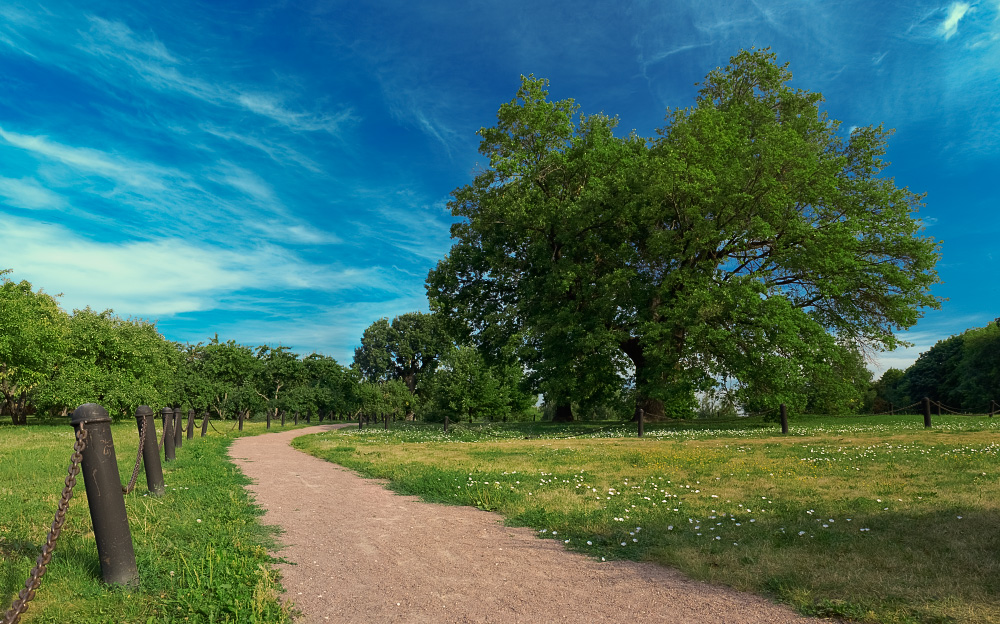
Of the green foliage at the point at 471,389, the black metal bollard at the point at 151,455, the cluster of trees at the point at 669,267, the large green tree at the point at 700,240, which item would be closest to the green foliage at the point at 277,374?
the green foliage at the point at 471,389

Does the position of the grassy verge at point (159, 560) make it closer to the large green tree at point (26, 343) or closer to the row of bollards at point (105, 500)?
the row of bollards at point (105, 500)

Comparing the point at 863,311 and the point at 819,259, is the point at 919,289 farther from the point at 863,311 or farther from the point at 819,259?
the point at 819,259

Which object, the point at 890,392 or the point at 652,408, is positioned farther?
the point at 890,392

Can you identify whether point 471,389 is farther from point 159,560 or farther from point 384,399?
point 159,560

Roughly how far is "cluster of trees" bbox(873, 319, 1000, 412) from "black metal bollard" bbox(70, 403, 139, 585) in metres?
53.8

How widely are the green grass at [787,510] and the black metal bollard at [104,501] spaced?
4.01 meters

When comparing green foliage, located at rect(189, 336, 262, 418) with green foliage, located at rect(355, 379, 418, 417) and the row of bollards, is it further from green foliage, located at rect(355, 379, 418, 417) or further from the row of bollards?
the row of bollards

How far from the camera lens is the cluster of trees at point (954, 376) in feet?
158

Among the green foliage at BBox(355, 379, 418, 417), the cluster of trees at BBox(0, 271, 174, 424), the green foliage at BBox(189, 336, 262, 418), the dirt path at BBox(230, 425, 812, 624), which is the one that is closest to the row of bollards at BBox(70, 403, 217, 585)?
the dirt path at BBox(230, 425, 812, 624)

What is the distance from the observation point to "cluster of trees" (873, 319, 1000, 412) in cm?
4812

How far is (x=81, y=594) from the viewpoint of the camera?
4.10 meters

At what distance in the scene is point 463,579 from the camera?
4.66m

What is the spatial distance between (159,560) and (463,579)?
2703 millimetres

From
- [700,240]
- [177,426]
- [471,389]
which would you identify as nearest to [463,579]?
[177,426]
